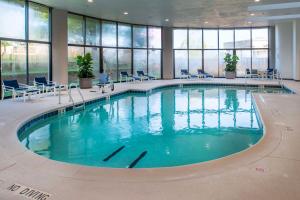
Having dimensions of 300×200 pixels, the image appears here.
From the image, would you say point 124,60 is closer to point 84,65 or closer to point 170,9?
point 84,65

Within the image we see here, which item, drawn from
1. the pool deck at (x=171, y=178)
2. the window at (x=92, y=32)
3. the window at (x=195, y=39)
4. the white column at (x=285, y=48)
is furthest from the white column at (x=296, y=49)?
the pool deck at (x=171, y=178)

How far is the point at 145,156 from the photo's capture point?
15.0 feet

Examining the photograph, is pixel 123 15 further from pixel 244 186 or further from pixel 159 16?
pixel 244 186

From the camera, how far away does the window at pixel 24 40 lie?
923cm

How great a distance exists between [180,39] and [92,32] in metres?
6.47

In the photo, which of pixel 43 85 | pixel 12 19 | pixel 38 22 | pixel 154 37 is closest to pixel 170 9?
pixel 38 22

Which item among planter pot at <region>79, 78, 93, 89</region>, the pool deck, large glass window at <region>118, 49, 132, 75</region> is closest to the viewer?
the pool deck

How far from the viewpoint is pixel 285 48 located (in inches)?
619

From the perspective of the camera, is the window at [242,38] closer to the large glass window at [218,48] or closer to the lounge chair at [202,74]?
the large glass window at [218,48]

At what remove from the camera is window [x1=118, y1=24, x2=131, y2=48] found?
15647 mm

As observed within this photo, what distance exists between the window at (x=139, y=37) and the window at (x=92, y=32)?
2.82m

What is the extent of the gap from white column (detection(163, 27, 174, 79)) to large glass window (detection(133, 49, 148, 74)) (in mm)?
1273

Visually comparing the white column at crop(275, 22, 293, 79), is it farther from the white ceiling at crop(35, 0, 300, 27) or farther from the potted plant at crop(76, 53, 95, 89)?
the potted plant at crop(76, 53, 95, 89)

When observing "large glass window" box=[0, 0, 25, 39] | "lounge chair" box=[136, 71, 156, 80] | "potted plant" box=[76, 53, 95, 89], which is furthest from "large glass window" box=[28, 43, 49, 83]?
"lounge chair" box=[136, 71, 156, 80]
